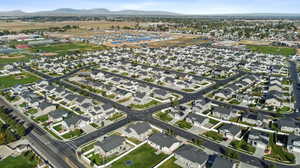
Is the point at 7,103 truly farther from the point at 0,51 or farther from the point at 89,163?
the point at 0,51

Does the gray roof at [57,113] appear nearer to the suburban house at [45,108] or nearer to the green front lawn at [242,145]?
the suburban house at [45,108]

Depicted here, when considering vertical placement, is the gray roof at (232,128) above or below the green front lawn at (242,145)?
above

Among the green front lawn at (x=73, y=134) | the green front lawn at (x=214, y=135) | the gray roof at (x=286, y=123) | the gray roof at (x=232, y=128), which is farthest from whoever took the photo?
the gray roof at (x=286, y=123)

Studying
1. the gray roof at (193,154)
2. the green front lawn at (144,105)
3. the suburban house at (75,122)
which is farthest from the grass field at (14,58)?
the gray roof at (193,154)

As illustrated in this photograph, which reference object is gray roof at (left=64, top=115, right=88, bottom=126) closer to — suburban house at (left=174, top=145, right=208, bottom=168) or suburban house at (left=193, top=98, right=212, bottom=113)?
suburban house at (left=174, top=145, right=208, bottom=168)

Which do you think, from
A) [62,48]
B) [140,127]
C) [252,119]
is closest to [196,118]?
[252,119]

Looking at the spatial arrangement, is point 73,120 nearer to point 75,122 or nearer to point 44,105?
point 75,122

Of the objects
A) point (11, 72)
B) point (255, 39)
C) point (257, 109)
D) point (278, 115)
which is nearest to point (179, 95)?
point (257, 109)
